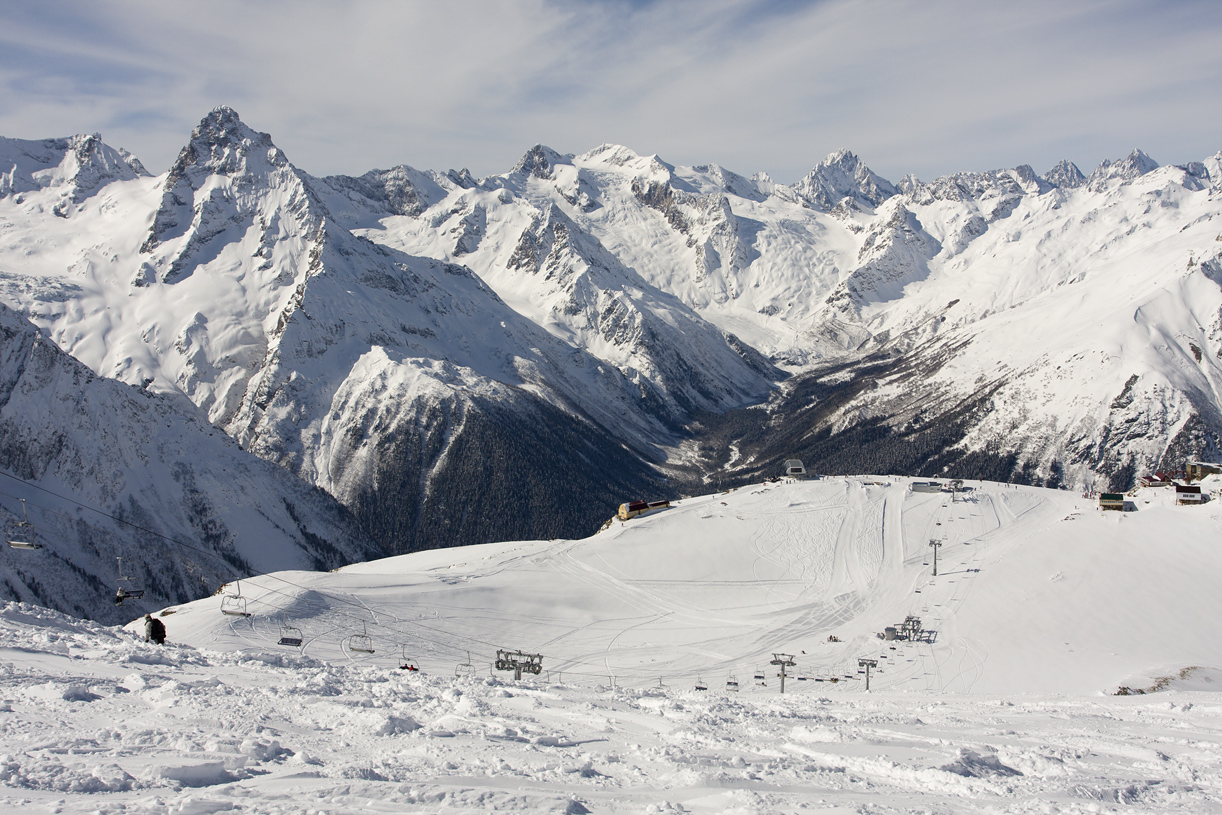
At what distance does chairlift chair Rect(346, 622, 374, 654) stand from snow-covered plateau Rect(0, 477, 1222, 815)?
1.07 ft

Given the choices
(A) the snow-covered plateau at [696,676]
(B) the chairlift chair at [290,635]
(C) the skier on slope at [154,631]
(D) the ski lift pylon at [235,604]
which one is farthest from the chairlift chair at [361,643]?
(C) the skier on slope at [154,631]

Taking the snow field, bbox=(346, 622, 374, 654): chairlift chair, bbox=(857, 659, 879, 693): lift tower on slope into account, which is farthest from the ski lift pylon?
bbox=(857, 659, 879, 693): lift tower on slope

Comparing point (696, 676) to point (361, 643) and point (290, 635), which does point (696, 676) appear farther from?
point (290, 635)

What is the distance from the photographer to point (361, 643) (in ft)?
256

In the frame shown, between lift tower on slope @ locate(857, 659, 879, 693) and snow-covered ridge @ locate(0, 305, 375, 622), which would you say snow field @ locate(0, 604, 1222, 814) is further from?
snow-covered ridge @ locate(0, 305, 375, 622)

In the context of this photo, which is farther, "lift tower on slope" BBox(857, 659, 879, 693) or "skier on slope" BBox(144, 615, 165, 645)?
"lift tower on slope" BBox(857, 659, 879, 693)

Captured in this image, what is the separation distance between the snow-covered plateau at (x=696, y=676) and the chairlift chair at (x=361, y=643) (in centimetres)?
33

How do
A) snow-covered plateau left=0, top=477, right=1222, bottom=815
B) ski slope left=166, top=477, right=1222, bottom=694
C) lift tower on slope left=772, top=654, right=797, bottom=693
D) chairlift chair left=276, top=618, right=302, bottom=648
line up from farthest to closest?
ski slope left=166, top=477, right=1222, bottom=694
lift tower on slope left=772, top=654, right=797, bottom=693
chairlift chair left=276, top=618, right=302, bottom=648
snow-covered plateau left=0, top=477, right=1222, bottom=815

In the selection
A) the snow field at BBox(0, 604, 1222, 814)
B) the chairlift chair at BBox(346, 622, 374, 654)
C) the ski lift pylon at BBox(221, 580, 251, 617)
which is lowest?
the chairlift chair at BBox(346, 622, 374, 654)

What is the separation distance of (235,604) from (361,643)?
13.6 meters

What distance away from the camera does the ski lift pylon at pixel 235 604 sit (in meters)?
78.3

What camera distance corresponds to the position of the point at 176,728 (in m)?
26.3

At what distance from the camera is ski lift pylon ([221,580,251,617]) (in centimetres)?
7831

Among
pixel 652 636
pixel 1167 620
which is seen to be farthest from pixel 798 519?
pixel 1167 620
